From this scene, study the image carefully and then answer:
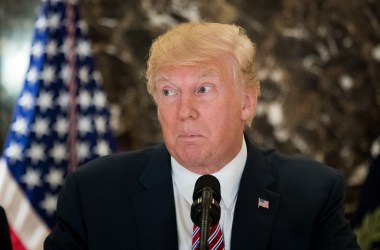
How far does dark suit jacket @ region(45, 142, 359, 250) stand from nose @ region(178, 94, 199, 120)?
362 mm

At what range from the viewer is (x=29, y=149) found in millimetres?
4117

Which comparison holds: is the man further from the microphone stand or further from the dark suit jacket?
the microphone stand

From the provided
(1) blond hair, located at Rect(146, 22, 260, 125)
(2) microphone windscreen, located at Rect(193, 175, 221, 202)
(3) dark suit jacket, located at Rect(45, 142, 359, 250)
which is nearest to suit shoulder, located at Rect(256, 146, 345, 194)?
(3) dark suit jacket, located at Rect(45, 142, 359, 250)

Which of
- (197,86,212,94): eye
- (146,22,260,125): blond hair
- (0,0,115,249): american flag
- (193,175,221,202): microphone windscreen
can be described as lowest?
(0,0,115,249): american flag

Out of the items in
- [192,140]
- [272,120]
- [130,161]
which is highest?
[192,140]

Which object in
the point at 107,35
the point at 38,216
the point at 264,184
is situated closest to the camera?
the point at 264,184

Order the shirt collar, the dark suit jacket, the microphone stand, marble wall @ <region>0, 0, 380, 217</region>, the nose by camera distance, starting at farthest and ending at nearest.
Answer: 1. marble wall @ <region>0, 0, 380, 217</region>
2. the shirt collar
3. the dark suit jacket
4. the nose
5. the microphone stand

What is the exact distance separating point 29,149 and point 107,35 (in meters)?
1.24

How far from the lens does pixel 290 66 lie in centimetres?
516

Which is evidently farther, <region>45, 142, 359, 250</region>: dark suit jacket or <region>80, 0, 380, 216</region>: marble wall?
<region>80, 0, 380, 216</region>: marble wall

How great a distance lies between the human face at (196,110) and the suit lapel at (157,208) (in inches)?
6.5

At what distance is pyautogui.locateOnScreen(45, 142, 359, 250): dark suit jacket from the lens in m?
2.61

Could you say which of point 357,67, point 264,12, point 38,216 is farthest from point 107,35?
point 357,67

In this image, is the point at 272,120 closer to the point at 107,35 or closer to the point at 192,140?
the point at 107,35
